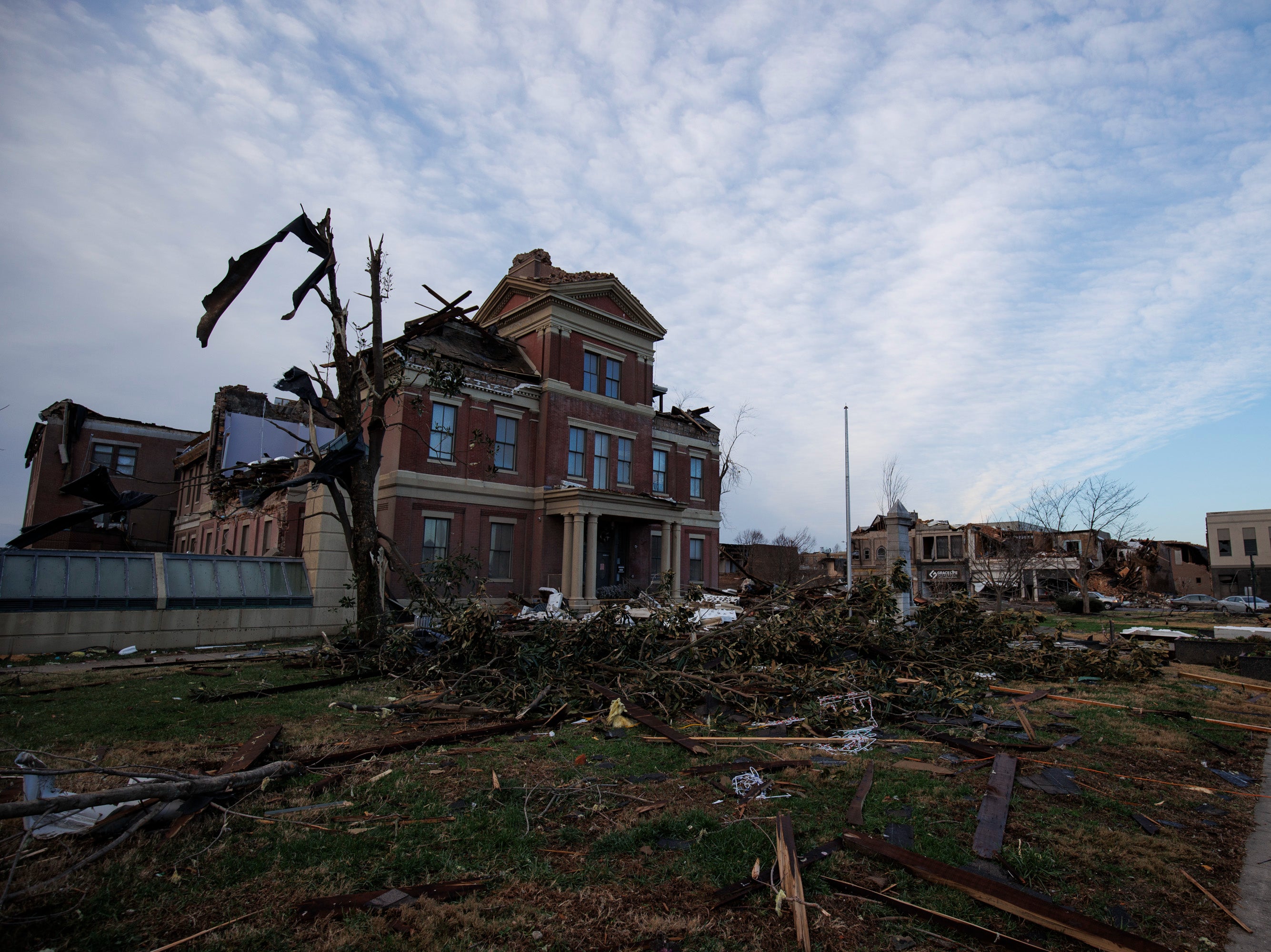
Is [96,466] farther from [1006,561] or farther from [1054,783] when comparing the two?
[1006,561]

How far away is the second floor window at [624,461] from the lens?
26562 mm

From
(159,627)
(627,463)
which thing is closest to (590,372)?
(627,463)

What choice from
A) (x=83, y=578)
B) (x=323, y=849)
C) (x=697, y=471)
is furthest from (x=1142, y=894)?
(x=697, y=471)

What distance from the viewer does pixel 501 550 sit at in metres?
23.3

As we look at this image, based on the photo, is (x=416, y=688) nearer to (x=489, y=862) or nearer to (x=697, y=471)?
(x=489, y=862)

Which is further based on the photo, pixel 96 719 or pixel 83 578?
pixel 83 578

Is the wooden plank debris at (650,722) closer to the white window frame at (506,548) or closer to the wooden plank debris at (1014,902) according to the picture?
the wooden plank debris at (1014,902)

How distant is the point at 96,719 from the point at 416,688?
355 centimetres

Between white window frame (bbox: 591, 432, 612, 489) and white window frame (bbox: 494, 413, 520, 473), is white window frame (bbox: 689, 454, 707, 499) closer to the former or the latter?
white window frame (bbox: 591, 432, 612, 489)

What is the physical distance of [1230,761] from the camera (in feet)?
20.6

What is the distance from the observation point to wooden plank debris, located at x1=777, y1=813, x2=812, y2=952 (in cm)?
316

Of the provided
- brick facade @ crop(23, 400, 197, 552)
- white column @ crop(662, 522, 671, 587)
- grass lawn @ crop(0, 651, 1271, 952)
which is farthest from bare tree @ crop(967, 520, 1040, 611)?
brick facade @ crop(23, 400, 197, 552)

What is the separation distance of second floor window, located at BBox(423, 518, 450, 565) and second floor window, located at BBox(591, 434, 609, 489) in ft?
19.5

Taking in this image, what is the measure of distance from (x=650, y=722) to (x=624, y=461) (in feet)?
65.3
